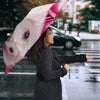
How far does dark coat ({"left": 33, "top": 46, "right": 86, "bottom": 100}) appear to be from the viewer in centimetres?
274

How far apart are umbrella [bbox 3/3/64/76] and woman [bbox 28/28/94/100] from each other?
0.23 m

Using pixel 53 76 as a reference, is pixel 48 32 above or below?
above

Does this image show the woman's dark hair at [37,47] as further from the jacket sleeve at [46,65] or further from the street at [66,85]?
the street at [66,85]

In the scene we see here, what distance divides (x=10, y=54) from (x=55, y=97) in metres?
0.69

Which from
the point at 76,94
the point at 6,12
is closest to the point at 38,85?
the point at 76,94

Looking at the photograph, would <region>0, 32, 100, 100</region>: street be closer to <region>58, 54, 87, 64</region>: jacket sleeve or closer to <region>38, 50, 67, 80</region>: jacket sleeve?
<region>58, 54, 87, 64</region>: jacket sleeve

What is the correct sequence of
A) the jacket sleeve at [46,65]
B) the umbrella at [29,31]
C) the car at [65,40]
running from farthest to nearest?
1. the car at [65,40]
2. the jacket sleeve at [46,65]
3. the umbrella at [29,31]

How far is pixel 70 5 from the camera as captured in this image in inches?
3720

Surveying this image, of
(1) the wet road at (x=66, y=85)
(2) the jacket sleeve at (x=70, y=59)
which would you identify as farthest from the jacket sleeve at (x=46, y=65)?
(1) the wet road at (x=66, y=85)

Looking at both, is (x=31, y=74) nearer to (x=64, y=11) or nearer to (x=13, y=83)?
(x=13, y=83)

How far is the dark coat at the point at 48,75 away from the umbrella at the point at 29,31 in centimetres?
24

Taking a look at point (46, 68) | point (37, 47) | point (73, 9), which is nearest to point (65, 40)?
point (37, 47)

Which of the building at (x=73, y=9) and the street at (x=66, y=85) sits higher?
the street at (x=66, y=85)

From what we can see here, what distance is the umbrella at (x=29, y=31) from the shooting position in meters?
2.59
